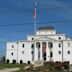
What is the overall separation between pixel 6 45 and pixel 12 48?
3.04 meters

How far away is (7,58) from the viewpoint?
358ft

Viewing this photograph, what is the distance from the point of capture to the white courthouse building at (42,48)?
10400cm

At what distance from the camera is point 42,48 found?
10506 centimetres

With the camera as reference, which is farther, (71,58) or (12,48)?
(12,48)

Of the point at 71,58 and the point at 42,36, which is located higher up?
the point at 42,36

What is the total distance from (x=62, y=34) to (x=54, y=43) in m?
5.31

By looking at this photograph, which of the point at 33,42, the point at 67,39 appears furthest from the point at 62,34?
the point at 33,42

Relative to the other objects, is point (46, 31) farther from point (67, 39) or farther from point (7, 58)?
point (7, 58)

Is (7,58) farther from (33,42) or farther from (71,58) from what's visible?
(71,58)

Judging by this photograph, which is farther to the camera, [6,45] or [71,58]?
[6,45]

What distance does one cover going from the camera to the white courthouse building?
4094 inches

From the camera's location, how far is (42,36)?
106m

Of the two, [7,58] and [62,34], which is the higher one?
[62,34]

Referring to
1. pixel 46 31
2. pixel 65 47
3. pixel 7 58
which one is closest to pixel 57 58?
pixel 65 47
